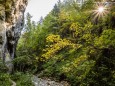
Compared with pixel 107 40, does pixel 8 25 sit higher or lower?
higher

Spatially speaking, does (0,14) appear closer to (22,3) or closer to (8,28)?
(8,28)

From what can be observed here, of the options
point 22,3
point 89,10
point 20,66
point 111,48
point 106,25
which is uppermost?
point 22,3

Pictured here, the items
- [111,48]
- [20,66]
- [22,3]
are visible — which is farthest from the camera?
[20,66]

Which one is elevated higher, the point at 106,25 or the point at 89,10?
the point at 89,10

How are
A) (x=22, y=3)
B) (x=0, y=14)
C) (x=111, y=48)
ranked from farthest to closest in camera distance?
(x=22, y=3) → (x=0, y=14) → (x=111, y=48)

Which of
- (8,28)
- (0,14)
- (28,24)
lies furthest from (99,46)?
(28,24)

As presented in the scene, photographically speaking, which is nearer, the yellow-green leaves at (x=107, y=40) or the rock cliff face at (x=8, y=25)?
the yellow-green leaves at (x=107, y=40)

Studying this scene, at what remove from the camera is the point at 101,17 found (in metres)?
12.1

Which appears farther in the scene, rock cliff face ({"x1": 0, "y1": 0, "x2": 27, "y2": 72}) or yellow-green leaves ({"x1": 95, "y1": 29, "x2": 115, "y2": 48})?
rock cliff face ({"x1": 0, "y1": 0, "x2": 27, "y2": 72})

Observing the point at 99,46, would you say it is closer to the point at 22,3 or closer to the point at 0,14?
the point at 0,14

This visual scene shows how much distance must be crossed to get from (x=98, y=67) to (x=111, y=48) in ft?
4.68

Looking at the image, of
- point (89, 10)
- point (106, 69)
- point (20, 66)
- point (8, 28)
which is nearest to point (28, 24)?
point (20, 66)

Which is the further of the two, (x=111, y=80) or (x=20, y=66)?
(x=20, y=66)

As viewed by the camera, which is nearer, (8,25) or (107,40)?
(107,40)
